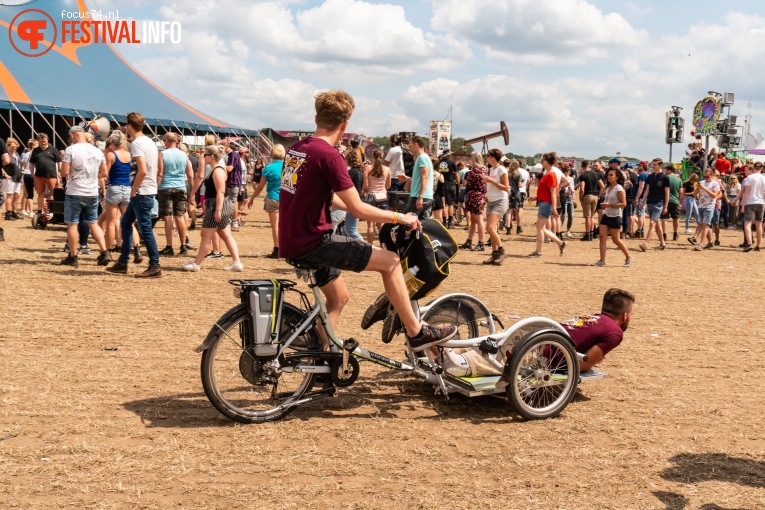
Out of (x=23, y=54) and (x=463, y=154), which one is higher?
(x=23, y=54)

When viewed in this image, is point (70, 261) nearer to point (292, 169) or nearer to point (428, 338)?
point (292, 169)

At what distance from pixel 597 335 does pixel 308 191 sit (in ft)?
7.66

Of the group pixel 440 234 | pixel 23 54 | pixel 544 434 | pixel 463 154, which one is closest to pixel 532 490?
pixel 544 434

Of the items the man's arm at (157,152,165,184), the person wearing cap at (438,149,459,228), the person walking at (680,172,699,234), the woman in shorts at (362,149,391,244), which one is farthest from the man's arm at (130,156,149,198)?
the person walking at (680,172,699,234)

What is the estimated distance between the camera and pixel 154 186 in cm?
984

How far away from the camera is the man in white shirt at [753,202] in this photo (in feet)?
53.3

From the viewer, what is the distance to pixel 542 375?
501 centimetres

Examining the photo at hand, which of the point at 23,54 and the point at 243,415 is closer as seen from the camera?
the point at 243,415

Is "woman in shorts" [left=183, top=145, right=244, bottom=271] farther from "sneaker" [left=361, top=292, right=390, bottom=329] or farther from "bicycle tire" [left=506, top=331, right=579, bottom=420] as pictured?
"bicycle tire" [left=506, top=331, right=579, bottom=420]

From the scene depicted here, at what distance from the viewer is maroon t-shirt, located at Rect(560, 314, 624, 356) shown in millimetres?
5375

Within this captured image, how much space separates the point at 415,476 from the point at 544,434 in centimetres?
110

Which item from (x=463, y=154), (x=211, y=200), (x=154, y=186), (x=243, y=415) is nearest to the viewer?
(x=243, y=415)

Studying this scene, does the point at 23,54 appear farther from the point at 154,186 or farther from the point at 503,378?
the point at 503,378

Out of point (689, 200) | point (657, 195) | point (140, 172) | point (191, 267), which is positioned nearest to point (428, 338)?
point (140, 172)
